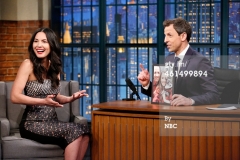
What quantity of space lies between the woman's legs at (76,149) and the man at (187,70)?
0.70 metres

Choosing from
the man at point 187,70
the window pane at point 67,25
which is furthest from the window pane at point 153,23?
the man at point 187,70

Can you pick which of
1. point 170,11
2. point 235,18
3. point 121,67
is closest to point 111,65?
point 121,67

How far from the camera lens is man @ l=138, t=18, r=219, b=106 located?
4.01 m

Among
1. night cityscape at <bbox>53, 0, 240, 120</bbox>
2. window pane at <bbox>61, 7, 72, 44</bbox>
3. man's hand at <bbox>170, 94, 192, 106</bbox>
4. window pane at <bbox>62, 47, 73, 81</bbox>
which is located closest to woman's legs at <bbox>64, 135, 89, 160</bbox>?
man's hand at <bbox>170, 94, 192, 106</bbox>

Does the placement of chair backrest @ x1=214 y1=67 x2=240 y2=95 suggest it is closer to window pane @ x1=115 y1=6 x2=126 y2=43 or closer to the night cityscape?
the night cityscape

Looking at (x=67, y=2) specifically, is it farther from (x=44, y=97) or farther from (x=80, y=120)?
(x=44, y=97)

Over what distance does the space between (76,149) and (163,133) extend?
28.2 inches

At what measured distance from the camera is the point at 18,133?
455 centimetres

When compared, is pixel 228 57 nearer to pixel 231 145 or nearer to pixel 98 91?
pixel 98 91

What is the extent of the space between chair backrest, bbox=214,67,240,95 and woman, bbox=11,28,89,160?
4.23 ft

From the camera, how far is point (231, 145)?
3617 millimetres

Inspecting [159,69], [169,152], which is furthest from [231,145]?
[159,69]

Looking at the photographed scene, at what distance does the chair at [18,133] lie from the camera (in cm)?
416

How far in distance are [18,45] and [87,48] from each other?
36.5 inches
